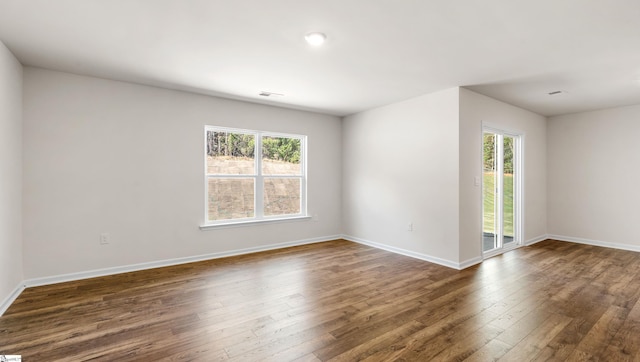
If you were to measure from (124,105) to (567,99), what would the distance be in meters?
6.46

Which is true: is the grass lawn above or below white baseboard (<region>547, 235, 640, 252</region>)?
above

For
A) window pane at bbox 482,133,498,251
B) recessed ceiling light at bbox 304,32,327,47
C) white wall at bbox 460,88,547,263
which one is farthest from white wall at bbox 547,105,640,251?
recessed ceiling light at bbox 304,32,327,47

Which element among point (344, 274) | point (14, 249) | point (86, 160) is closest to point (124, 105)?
point (86, 160)

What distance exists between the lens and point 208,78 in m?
3.76

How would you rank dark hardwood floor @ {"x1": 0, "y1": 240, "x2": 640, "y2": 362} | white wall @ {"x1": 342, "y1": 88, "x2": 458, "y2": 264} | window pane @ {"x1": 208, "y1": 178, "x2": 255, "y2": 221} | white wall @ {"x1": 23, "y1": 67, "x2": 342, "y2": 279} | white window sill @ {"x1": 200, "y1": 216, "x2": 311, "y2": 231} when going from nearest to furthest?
1. dark hardwood floor @ {"x1": 0, "y1": 240, "x2": 640, "y2": 362}
2. white wall @ {"x1": 23, "y1": 67, "x2": 342, "y2": 279}
3. white wall @ {"x1": 342, "y1": 88, "x2": 458, "y2": 264}
4. white window sill @ {"x1": 200, "y1": 216, "x2": 311, "y2": 231}
5. window pane @ {"x1": 208, "y1": 178, "x2": 255, "y2": 221}

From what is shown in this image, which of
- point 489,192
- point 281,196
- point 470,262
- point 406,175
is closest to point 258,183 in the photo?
point 281,196

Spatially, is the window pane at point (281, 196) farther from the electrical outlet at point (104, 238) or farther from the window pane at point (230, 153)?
the electrical outlet at point (104, 238)

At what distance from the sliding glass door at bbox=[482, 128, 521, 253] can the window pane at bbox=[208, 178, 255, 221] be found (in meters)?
3.71

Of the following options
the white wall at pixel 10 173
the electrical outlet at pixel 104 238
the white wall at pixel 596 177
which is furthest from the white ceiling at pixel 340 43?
the electrical outlet at pixel 104 238

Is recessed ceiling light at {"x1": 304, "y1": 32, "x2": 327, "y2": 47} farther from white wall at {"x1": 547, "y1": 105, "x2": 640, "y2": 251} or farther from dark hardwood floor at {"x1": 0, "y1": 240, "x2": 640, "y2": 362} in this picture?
white wall at {"x1": 547, "y1": 105, "x2": 640, "y2": 251}

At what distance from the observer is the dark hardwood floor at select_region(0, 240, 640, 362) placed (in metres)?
2.13

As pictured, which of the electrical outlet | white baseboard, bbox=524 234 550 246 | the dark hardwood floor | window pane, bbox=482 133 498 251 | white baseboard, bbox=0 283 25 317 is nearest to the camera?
the dark hardwood floor

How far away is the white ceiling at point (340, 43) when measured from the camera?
2.20 m

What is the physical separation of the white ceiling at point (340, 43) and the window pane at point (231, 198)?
1.45m
